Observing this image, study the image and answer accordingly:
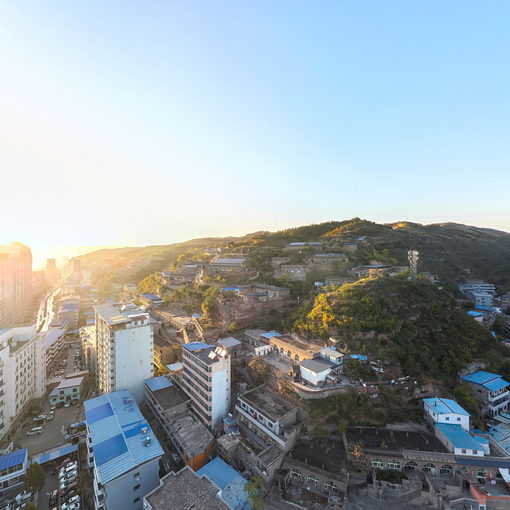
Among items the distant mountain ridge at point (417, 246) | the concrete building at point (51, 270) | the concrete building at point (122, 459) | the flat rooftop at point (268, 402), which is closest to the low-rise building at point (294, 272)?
the distant mountain ridge at point (417, 246)

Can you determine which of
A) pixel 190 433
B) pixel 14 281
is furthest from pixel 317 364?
pixel 14 281

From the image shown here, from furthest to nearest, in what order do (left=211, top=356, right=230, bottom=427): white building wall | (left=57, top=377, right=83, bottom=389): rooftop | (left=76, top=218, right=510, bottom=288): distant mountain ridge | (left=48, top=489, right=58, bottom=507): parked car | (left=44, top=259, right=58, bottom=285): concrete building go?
1. (left=44, top=259, right=58, bottom=285): concrete building
2. (left=76, top=218, right=510, bottom=288): distant mountain ridge
3. (left=57, top=377, right=83, bottom=389): rooftop
4. (left=211, top=356, right=230, bottom=427): white building wall
5. (left=48, top=489, right=58, bottom=507): parked car

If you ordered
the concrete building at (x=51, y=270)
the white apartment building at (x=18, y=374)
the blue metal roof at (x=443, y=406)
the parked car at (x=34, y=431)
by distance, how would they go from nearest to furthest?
the blue metal roof at (x=443, y=406)
the white apartment building at (x=18, y=374)
the parked car at (x=34, y=431)
the concrete building at (x=51, y=270)

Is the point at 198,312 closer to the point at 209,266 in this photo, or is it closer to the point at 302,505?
the point at 209,266

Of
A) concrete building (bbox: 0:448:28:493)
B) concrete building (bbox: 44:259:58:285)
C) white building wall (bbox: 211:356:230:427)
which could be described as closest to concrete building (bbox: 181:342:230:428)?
white building wall (bbox: 211:356:230:427)

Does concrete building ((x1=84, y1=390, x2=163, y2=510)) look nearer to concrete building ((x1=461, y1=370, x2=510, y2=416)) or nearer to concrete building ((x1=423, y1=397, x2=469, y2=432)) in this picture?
concrete building ((x1=423, y1=397, x2=469, y2=432))

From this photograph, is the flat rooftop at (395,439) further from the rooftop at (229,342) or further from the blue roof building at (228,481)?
the rooftop at (229,342)

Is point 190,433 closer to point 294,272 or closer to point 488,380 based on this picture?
point 488,380
